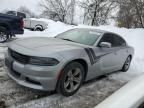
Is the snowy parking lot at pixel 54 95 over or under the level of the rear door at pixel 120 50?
under

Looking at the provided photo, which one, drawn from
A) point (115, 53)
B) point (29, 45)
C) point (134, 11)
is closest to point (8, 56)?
point (29, 45)

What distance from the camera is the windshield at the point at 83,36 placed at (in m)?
5.53

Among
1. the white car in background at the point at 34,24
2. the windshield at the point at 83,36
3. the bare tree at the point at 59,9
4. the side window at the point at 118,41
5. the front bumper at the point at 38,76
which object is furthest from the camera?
the bare tree at the point at 59,9

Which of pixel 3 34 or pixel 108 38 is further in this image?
pixel 3 34

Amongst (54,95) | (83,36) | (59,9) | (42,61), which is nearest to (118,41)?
(83,36)

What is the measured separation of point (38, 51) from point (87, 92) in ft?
5.08

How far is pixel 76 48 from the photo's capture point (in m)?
4.74

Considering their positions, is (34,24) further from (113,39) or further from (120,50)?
(120,50)

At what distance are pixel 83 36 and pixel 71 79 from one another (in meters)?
1.52

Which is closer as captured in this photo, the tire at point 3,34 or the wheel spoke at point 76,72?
the wheel spoke at point 76,72

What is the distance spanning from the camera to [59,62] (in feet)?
13.9

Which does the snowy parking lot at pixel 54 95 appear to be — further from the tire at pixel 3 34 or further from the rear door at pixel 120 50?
the tire at pixel 3 34

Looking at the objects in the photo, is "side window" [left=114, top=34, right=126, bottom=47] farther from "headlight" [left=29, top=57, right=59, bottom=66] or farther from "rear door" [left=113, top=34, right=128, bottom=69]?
"headlight" [left=29, top=57, right=59, bottom=66]

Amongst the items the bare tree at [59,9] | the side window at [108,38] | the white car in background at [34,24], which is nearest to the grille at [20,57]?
the side window at [108,38]
